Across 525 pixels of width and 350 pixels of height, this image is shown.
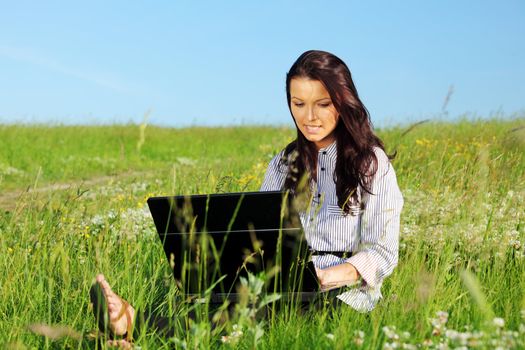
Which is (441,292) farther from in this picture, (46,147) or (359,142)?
(46,147)

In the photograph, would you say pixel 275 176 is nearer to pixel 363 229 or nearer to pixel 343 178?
pixel 343 178

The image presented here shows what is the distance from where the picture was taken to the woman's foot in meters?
2.99

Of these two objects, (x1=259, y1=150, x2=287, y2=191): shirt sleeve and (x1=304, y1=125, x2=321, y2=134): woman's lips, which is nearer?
(x1=304, y1=125, x2=321, y2=134): woman's lips

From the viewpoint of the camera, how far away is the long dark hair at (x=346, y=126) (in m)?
3.84

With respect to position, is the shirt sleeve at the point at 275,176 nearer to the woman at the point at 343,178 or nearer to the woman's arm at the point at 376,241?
the woman at the point at 343,178

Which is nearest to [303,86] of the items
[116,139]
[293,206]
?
[293,206]

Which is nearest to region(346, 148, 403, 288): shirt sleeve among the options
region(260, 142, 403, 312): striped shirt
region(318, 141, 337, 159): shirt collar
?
region(260, 142, 403, 312): striped shirt

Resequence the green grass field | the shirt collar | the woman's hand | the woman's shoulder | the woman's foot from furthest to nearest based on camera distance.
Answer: the shirt collar → the woman's shoulder → the woman's hand → the woman's foot → the green grass field

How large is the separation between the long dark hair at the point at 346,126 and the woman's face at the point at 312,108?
0.04 metres

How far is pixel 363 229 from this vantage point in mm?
3734

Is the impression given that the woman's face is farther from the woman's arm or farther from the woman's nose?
the woman's arm

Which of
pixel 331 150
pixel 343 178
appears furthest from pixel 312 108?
pixel 343 178

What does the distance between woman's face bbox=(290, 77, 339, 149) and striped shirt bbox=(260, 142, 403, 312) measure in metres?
0.20

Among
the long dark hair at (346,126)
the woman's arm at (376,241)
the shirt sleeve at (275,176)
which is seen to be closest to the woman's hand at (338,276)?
the woman's arm at (376,241)
